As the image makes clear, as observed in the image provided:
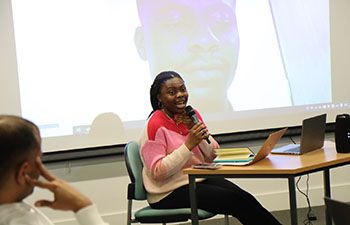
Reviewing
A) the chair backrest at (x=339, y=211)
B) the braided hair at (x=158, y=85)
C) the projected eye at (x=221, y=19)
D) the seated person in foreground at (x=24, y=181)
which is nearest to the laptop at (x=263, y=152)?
the braided hair at (x=158, y=85)

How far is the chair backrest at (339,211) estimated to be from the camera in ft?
4.40

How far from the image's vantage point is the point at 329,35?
13.7ft

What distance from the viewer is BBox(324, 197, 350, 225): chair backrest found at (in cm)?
134

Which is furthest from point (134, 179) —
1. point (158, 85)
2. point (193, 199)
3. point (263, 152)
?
point (263, 152)

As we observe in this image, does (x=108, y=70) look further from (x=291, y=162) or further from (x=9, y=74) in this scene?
(x=291, y=162)

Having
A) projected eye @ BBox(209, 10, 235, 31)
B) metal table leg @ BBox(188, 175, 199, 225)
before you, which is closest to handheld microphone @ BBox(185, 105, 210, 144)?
metal table leg @ BBox(188, 175, 199, 225)

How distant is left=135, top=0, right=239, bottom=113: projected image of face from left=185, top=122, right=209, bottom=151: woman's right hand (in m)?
1.31

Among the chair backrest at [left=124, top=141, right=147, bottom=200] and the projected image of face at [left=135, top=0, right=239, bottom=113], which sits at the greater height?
the projected image of face at [left=135, top=0, right=239, bottom=113]

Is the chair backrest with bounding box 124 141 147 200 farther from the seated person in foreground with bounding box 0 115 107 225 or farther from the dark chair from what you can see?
the seated person in foreground with bounding box 0 115 107 225

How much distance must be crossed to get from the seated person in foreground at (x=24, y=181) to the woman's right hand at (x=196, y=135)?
140cm

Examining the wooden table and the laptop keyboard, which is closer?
the wooden table

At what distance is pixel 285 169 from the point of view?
228 centimetres

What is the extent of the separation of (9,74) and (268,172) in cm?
220

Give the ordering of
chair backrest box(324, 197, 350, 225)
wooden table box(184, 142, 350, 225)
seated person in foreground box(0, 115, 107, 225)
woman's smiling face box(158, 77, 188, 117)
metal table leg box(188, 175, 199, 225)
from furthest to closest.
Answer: woman's smiling face box(158, 77, 188, 117), metal table leg box(188, 175, 199, 225), wooden table box(184, 142, 350, 225), chair backrest box(324, 197, 350, 225), seated person in foreground box(0, 115, 107, 225)
